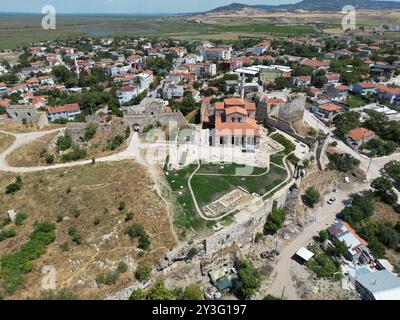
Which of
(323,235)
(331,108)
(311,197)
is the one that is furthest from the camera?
(331,108)

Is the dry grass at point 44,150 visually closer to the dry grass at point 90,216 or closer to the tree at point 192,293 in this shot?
the dry grass at point 90,216

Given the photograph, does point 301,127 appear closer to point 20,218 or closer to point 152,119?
point 152,119

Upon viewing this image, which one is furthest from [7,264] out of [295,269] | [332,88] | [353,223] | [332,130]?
[332,88]

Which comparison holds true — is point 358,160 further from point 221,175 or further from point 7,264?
point 7,264

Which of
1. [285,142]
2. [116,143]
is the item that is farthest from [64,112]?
[285,142]

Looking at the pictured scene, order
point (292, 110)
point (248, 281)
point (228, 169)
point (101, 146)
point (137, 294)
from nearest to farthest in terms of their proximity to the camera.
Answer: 1. point (137, 294)
2. point (248, 281)
3. point (228, 169)
4. point (101, 146)
5. point (292, 110)

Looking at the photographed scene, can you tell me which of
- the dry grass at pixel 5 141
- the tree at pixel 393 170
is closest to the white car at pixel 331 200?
the tree at pixel 393 170
